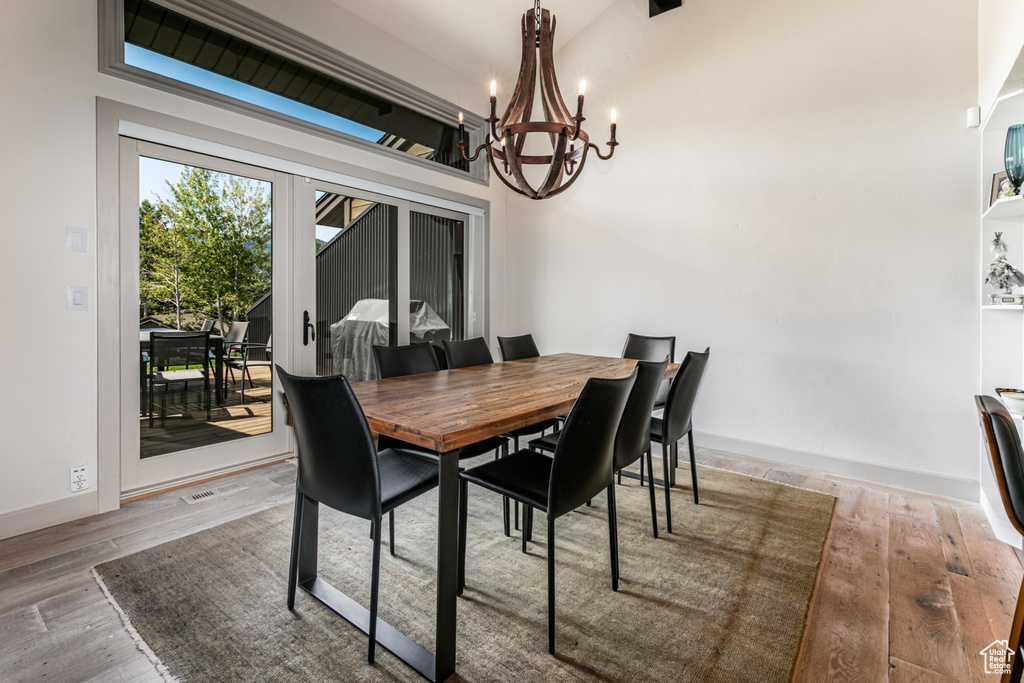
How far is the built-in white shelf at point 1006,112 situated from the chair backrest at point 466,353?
2.97m

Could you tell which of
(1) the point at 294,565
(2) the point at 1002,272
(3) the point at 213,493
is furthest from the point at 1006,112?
(3) the point at 213,493

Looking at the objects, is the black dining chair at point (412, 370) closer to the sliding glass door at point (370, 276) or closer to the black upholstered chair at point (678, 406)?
the black upholstered chair at point (678, 406)

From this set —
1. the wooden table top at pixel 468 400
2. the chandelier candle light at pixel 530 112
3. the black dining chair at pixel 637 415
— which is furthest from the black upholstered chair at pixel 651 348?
the chandelier candle light at pixel 530 112

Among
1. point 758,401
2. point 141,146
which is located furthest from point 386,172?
point 758,401

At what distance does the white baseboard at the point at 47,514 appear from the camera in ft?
7.20

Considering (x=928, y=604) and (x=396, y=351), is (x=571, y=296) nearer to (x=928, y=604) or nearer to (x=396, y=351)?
(x=396, y=351)

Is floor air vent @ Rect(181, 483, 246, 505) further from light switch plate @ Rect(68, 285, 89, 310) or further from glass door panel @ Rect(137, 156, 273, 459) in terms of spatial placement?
light switch plate @ Rect(68, 285, 89, 310)

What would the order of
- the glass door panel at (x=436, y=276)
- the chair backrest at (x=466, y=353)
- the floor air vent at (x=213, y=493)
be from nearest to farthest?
the floor air vent at (x=213, y=493) → the chair backrest at (x=466, y=353) → the glass door panel at (x=436, y=276)

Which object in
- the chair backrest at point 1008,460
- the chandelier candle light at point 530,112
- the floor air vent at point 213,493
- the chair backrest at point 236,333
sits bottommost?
the floor air vent at point 213,493

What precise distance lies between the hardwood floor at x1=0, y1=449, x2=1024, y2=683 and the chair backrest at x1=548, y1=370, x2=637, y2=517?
70 centimetres

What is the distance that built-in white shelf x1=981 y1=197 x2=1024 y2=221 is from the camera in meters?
2.24

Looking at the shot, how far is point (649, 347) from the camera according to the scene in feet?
11.6

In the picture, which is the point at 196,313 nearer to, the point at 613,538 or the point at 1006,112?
the point at 613,538

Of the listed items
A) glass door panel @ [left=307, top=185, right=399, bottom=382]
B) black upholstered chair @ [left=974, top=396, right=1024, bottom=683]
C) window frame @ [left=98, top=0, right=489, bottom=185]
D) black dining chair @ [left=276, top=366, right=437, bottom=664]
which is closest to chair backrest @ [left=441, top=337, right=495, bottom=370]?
glass door panel @ [left=307, top=185, right=399, bottom=382]
